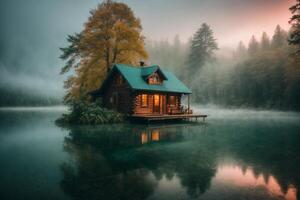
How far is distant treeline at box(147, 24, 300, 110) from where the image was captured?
53719 millimetres

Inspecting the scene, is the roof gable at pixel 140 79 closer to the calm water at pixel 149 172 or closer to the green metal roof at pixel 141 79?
the green metal roof at pixel 141 79

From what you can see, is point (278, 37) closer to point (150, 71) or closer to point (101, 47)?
point (150, 71)

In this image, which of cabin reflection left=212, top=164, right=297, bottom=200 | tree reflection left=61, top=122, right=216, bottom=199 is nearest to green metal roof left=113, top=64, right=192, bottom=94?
tree reflection left=61, top=122, right=216, bottom=199

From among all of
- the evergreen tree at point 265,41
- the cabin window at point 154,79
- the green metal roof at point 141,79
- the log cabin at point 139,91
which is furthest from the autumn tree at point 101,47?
the evergreen tree at point 265,41

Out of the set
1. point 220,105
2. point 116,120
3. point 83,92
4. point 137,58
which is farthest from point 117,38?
point 220,105

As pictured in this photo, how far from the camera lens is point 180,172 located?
8.41 m

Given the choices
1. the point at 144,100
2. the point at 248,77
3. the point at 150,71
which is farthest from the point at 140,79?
the point at 248,77

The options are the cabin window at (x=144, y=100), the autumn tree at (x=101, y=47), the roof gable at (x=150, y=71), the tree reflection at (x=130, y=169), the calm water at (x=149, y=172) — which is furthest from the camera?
the autumn tree at (x=101, y=47)

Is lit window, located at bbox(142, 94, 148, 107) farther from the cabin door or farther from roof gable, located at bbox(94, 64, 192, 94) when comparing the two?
roof gable, located at bbox(94, 64, 192, 94)

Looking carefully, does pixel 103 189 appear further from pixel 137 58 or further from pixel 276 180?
pixel 137 58

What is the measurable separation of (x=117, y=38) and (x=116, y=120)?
485 inches

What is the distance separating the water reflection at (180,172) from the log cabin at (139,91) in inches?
613

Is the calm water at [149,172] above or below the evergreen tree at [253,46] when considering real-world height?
below

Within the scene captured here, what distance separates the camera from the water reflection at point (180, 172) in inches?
256
